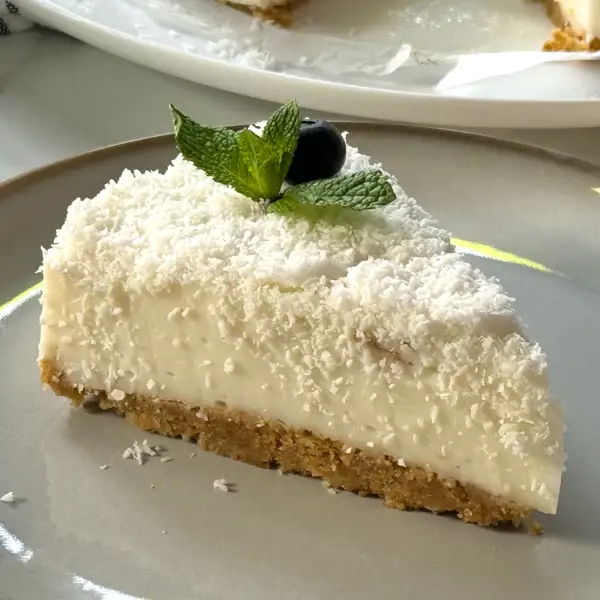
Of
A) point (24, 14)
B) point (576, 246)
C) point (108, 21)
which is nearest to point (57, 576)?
point (576, 246)

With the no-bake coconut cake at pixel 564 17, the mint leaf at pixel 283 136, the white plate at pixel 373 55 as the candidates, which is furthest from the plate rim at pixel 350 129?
the no-bake coconut cake at pixel 564 17

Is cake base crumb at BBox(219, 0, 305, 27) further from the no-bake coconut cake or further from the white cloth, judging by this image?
the white cloth

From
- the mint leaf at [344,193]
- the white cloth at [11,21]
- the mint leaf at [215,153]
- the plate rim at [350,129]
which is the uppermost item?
the white cloth at [11,21]

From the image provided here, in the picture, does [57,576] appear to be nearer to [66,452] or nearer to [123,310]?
[66,452]

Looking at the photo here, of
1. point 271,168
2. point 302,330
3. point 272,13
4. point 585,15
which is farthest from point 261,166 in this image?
point 585,15

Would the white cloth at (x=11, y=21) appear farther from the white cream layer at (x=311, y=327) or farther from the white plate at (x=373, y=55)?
the white cream layer at (x=311, y=327)

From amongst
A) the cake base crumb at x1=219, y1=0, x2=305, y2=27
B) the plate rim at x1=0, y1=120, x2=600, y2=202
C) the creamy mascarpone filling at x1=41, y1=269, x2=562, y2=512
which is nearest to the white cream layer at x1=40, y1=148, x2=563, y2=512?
the creamy mascarpone filling at x1=41, y1=269, x2=562, y2=512

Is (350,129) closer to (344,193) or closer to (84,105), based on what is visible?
Answer: (344,193)
